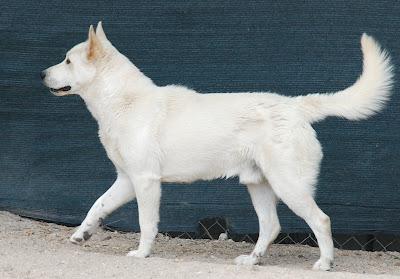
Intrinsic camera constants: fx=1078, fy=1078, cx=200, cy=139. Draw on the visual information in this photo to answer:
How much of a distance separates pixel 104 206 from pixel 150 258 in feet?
1.86

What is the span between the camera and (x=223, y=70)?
295 inches

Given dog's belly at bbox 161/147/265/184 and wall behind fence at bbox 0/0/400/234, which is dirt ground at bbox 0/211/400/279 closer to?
wall behind fence at bbox 0/0/400/234

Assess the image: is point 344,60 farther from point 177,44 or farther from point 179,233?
point 179,233

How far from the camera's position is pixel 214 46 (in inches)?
294

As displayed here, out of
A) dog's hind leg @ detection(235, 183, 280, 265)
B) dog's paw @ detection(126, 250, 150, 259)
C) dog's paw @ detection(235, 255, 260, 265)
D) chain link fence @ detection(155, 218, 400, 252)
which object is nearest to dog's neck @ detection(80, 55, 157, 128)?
dog's paw @ detection(126, 250, 150, 259)

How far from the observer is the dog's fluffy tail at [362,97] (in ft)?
21.5

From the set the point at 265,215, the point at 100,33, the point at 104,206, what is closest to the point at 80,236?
the point at 104,206

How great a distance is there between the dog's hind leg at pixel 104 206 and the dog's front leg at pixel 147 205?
0.81 feet

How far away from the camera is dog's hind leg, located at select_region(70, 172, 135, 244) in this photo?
22.2 feet

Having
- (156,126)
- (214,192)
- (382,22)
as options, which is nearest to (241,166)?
(156,126)

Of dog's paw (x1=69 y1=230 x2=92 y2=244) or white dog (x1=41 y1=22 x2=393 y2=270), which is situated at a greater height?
white dog (x1=41 y1=22 x2=393 y2=270)

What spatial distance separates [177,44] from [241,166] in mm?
1264

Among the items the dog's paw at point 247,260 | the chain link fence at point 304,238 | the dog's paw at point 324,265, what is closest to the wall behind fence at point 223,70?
the chain link fence at point 304,238

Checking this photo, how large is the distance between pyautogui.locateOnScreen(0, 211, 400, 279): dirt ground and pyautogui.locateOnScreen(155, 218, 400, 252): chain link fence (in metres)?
0.06
